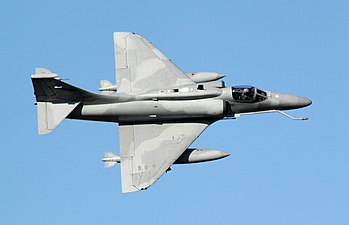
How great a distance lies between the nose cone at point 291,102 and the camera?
162 feet

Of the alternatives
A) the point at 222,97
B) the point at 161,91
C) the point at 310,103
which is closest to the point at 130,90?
the point at 161,91

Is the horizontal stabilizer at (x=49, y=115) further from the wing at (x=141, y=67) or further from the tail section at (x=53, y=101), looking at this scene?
the wing at (x=141, y=67)

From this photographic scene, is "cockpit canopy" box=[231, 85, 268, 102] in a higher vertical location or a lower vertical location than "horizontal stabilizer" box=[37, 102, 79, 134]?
higher

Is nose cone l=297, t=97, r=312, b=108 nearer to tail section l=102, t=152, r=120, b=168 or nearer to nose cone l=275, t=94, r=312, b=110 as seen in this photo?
nose cone l=275, t=94, r=312, b=110

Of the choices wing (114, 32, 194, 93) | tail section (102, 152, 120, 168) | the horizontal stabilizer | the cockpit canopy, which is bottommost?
tail section (102, 152, 120, 168)

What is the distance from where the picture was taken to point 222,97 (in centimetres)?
4838

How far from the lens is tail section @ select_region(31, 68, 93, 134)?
47.1 meters

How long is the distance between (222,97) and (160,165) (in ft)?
16.6

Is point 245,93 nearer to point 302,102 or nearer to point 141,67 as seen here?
point 302,102

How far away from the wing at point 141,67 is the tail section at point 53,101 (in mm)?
3125

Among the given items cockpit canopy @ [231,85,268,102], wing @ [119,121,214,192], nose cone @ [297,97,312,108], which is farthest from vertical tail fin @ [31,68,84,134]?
nose cone @ [297,97,312,108]

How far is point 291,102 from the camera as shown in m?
49.5

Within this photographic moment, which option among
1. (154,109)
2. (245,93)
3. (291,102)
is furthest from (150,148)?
(291,102)

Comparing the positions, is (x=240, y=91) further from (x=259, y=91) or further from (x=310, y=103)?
(x=310, y=103)
